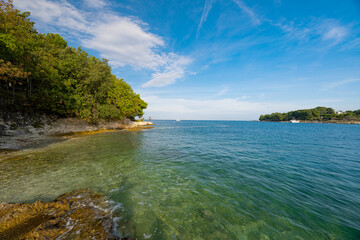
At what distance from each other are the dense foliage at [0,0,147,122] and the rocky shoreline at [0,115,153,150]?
212 centimetres

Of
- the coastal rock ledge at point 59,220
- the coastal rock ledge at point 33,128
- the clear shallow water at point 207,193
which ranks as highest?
the coastal rock ledge at point 33,128

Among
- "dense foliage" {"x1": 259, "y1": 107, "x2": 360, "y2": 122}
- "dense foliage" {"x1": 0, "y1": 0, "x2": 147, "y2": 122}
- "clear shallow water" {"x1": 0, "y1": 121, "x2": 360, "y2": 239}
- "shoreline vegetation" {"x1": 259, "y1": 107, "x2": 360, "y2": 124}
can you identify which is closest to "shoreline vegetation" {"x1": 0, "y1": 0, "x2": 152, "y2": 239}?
"dense foliage" {"x1": 0, "y1": 0, "x2": 147, "y2": 122}

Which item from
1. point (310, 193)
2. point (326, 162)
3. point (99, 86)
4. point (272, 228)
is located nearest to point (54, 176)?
point (272, 228)

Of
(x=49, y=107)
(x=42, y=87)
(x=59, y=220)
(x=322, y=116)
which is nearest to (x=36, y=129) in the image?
(x=49, y=107)

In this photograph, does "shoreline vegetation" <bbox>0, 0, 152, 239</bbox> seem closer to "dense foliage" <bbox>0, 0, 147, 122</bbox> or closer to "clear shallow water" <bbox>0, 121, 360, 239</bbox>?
"dense foliage" <bbox>0, 0, 147, 122</bbox>

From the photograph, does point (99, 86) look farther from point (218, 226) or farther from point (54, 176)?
point (218, 226)

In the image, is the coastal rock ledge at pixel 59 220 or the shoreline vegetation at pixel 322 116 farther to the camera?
the shoreline vegetation at pixel 322 116

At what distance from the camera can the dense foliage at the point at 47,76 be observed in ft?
49.2

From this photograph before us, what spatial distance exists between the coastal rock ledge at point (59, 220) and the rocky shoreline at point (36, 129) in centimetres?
1520

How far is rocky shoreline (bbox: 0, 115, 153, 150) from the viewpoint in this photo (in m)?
16.6

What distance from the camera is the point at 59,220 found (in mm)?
4246

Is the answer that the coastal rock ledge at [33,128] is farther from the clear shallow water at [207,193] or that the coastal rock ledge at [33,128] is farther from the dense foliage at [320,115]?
the dense foliage at [320,115]

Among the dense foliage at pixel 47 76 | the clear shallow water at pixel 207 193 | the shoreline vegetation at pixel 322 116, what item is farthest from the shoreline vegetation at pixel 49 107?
the shoreline vegetation at pixel 322 116

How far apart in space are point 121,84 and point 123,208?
4332 cm
